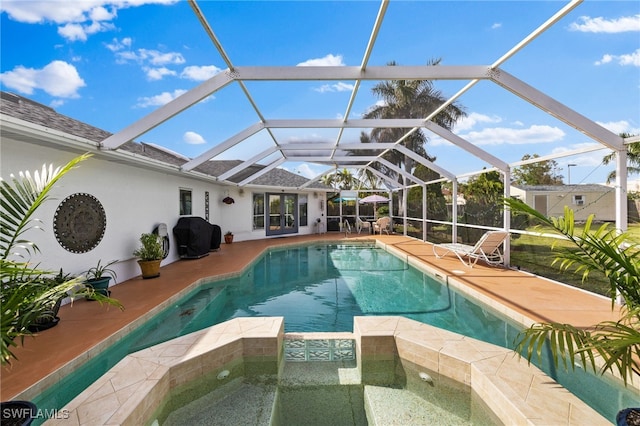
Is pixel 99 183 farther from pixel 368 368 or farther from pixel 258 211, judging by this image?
pixel 258 211

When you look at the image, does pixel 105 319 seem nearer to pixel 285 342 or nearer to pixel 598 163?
pixel 285 342

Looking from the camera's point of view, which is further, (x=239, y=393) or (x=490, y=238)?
(x=490, y=238)

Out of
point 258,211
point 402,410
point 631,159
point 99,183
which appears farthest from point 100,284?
point 258,211

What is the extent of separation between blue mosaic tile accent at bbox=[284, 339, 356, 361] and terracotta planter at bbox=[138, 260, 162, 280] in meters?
4.76

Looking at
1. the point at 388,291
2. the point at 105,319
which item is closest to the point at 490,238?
the point at 388,291

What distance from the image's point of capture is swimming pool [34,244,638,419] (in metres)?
3.35

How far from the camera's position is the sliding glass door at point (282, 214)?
55.1ft

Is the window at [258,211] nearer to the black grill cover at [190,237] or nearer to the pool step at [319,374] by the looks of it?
the black grill cover at [190,237]

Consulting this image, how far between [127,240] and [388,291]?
641cm

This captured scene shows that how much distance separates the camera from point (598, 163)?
19.2ft

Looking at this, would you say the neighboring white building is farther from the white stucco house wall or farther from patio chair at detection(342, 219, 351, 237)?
patio chair at detection(342, 219, 351, 237)

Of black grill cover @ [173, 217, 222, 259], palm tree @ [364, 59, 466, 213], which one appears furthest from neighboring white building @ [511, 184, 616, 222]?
black grill cover @ [173, 217, 222, 259]

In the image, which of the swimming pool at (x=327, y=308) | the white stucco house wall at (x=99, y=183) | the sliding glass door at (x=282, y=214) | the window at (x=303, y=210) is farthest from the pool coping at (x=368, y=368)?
the window at (x=303, y=210)

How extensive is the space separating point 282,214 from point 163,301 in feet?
38.3
